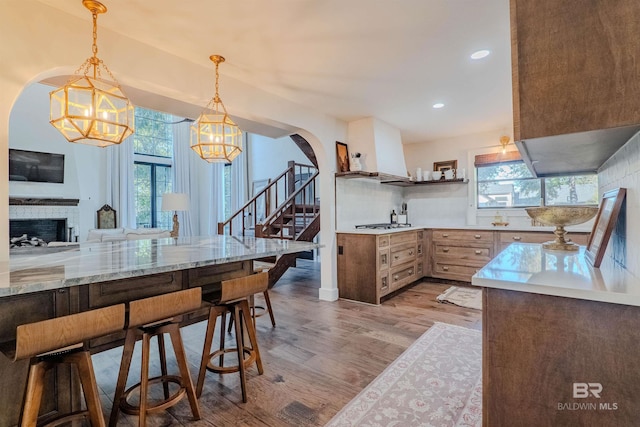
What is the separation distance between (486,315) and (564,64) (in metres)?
0.92

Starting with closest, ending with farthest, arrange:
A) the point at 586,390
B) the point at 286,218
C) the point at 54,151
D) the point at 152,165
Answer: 1. the point at 586,390
2. the point at 286,218
3. the point at 54,151
4. the point at 152,165

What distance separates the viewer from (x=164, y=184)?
869 cm

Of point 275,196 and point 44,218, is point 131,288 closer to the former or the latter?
point 275,196

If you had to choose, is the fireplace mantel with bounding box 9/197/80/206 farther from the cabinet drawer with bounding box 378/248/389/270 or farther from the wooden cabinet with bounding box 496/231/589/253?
the wooden cabinet with bounding box 496/231/589/253

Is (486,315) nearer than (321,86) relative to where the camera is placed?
Yes

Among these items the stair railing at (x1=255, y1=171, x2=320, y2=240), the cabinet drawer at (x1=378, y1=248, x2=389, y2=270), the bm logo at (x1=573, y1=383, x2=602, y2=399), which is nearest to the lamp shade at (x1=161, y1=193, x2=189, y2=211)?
the stair railing at (x1=255, y1=171, x2=320, y2=240)

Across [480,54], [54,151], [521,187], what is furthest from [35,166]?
[521,187]

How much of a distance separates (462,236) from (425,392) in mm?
3237

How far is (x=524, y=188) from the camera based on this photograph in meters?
4.95

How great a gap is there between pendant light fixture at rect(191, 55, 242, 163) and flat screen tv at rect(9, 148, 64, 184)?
568cm

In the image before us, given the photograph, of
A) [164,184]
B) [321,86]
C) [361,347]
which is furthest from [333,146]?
[164,184]

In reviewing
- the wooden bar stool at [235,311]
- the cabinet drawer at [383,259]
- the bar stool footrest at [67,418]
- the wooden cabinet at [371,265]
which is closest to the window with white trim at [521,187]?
the wooden cabinet at [371,265]

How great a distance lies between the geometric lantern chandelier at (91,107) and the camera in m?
1.90

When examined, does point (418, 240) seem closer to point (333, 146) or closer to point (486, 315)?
point (333, 146)
